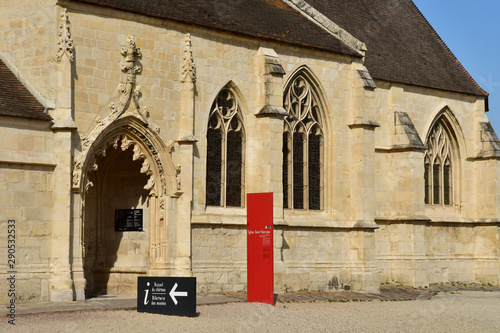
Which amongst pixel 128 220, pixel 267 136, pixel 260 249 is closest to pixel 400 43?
pixel 267 136

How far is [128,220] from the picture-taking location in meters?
24.7

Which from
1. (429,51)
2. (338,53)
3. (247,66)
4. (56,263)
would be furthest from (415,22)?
(56,263)

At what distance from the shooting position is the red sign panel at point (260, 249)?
21250 millimetres

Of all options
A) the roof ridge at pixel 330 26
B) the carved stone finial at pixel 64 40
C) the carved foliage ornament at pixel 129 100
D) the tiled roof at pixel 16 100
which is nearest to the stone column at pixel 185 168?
the carved foliage ornament at pixel 129 100

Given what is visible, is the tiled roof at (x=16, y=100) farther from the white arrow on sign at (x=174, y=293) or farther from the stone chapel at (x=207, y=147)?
the white arrow on sign at (x=174, y=293)

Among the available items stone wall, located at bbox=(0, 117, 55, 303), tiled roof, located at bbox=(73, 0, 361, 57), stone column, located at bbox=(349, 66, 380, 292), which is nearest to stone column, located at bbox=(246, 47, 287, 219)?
tiled roof, located at bbox=(73, 0, 361, 57)

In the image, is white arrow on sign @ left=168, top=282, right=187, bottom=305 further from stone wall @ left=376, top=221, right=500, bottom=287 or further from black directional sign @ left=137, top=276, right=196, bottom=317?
stone wall @ left=376, top=221, right=500, bottom=287

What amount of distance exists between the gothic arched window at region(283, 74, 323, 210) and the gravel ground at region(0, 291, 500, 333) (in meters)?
4.76

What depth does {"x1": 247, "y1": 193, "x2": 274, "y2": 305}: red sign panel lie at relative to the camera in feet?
69.7

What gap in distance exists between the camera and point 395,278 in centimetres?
3084

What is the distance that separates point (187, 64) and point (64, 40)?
12.5 feet

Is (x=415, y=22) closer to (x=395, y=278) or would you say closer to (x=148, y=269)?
(x=395, y=278)

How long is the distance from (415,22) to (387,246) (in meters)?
9.86

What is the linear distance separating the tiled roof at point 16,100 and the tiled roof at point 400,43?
13126 mm
